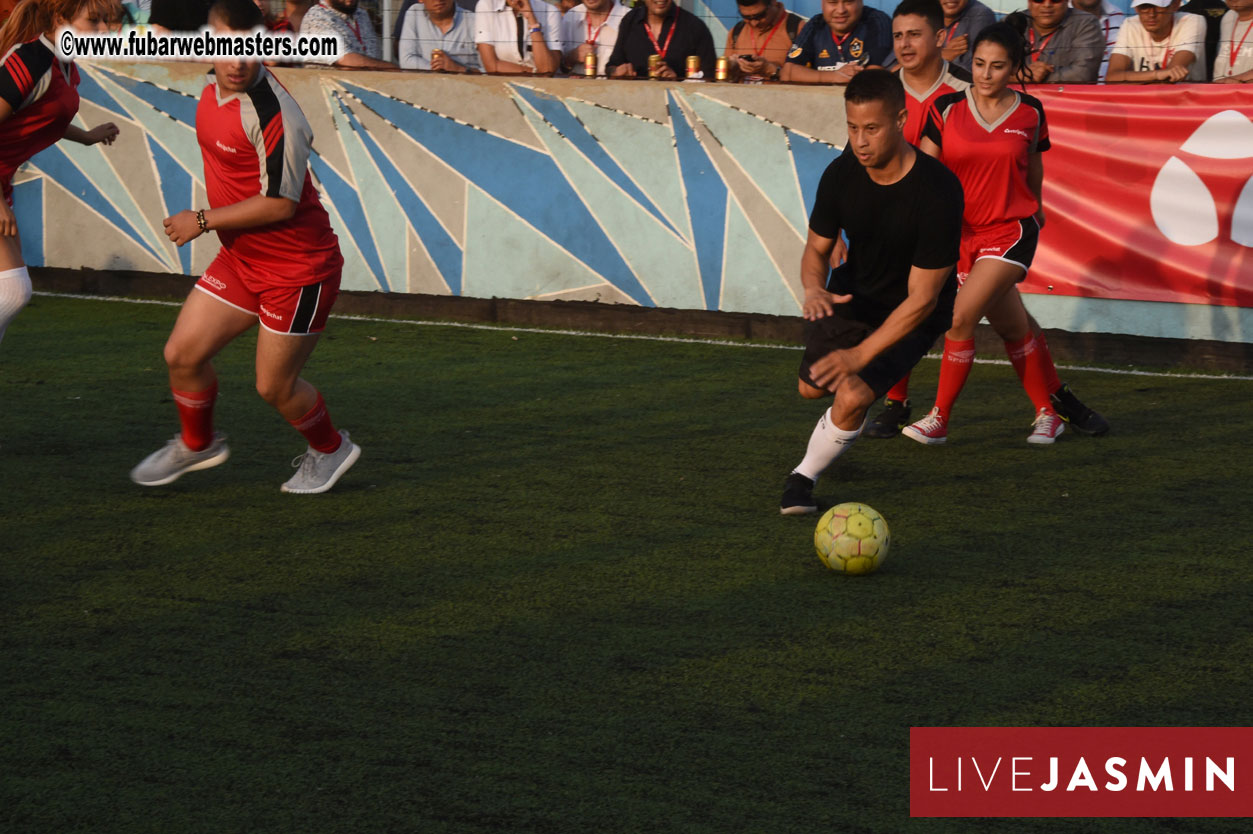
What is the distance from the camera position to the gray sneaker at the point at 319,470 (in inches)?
258

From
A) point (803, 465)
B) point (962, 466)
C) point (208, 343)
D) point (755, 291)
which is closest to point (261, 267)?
point (208, 343)

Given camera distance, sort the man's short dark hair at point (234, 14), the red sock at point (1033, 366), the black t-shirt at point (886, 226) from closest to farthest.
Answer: the man's short dark hair at point (234, 14), the black t-shirt at point (886, 226), the red sock at point (1033, 366)

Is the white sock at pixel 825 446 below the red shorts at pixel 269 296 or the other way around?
below

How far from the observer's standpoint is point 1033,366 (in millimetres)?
7762

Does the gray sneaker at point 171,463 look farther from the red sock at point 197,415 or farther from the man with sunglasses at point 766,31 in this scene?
the man with sunglasses at point 766,31

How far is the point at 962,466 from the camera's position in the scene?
23.7 ft

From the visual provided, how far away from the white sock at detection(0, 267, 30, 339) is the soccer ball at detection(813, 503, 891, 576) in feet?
11.7

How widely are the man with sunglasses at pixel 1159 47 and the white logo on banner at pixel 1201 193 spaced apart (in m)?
0.47

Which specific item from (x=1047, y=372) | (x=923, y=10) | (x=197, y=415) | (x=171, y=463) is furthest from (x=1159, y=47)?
(x=171, y=463)

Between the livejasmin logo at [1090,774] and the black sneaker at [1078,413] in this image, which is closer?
the livejasmin logo at [1090,774]

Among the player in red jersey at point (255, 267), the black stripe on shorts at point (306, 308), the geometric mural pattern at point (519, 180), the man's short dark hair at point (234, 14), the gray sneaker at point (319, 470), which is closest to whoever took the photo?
the man's short dark hair at point (234, 14)

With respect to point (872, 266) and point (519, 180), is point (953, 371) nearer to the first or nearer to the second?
point (872, 266)

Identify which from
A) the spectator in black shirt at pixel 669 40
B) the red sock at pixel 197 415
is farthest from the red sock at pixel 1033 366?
the spectator in black shirt at pixel 669 40

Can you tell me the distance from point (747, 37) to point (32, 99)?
5.99 metres
